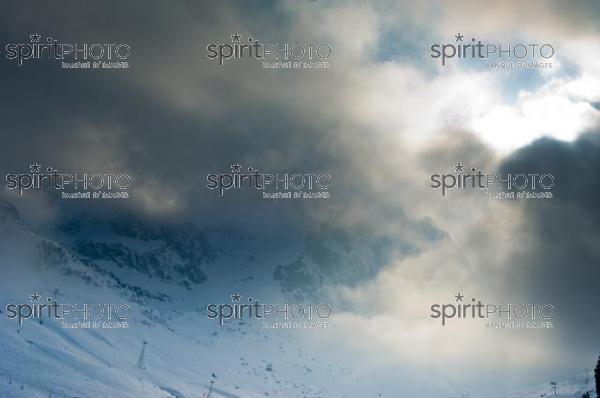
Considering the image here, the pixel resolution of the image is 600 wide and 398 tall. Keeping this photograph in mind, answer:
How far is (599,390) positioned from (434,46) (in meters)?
61.0

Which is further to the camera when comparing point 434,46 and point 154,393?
point 154,393

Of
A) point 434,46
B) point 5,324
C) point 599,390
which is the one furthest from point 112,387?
point 599,390

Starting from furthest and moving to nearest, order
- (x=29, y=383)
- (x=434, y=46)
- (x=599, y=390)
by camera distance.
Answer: (x=29, y=383)
(x=434, y=46)
(x=599, y=390)

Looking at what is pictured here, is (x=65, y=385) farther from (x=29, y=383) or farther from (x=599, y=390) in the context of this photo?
(x=599, y=390)

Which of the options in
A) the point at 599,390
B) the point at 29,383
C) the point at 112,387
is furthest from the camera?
the point at 112,387

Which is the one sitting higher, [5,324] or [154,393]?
[5,324]

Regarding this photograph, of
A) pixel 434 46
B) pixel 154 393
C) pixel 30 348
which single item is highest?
pixel 434 46

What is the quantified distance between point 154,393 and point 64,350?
1107 inches

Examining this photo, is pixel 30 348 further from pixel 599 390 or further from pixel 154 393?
pixel 599 390

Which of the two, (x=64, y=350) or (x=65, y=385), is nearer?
(x=65, y=385)

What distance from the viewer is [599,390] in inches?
2849

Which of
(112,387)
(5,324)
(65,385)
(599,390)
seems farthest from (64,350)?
(599,390)

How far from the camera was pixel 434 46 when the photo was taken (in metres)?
112

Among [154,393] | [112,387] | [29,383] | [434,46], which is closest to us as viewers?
[434,46]
